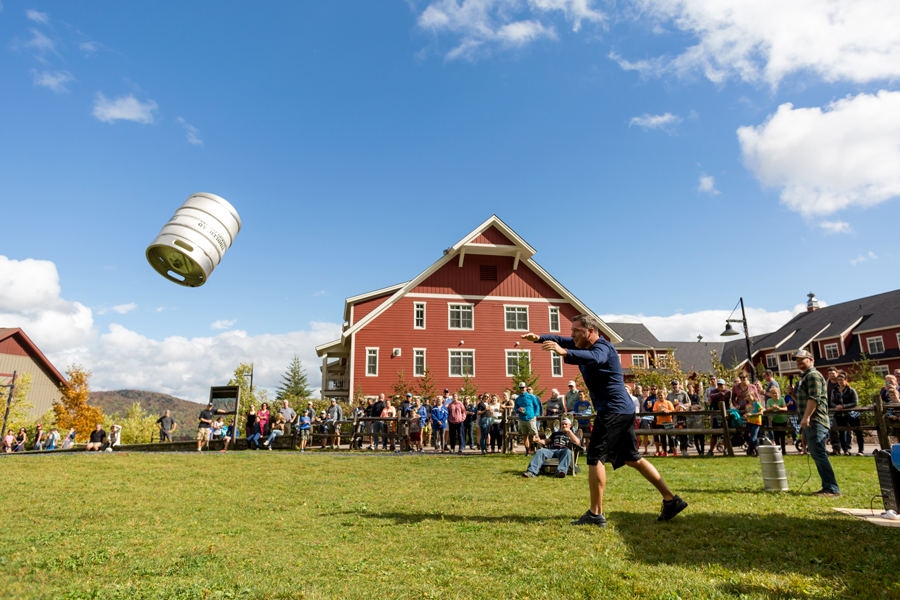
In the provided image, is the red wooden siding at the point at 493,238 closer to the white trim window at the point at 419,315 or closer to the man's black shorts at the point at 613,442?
the white trim window at the point at 419,315

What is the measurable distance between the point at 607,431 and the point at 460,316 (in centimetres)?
2800

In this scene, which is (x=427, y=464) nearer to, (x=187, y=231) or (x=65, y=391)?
(x=187, y=231)

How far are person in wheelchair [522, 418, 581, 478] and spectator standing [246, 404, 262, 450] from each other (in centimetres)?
1260

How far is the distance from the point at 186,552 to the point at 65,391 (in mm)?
46901

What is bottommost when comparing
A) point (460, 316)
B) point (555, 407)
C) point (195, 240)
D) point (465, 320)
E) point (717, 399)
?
point (555, 407)

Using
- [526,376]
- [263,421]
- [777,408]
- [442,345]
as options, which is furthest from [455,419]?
[442,345]

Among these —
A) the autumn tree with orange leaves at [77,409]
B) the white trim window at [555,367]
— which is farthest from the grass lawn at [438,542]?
the autumn tree with orange leaves at [77,409]

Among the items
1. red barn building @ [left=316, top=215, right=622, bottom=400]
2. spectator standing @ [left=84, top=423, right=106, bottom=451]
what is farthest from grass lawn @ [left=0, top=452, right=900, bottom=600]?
red barn building @ [left=316, top=215, right=622, bottom=400]

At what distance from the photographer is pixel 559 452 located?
33.0 feet

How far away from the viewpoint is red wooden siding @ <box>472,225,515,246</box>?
33.4 metres

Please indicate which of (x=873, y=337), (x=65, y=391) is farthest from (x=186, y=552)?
(x=873, y=337)

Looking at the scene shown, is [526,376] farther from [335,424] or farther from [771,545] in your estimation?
[771,545]

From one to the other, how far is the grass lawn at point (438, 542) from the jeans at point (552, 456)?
796 millimetres

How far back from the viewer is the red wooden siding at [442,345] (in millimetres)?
31547
